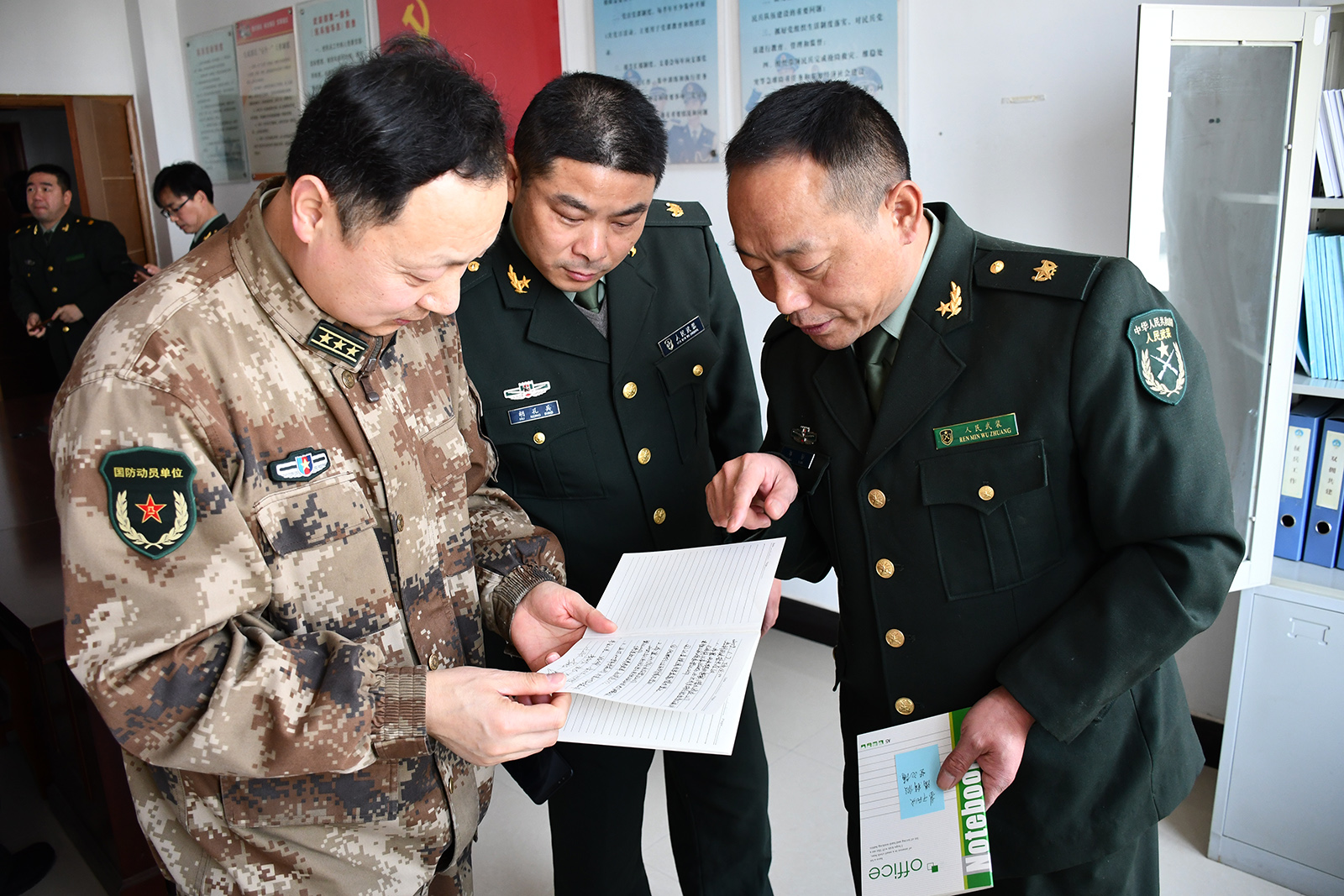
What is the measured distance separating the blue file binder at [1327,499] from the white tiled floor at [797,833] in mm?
753

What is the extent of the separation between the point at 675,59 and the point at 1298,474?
239 cm

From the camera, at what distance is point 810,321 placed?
123 centimetres

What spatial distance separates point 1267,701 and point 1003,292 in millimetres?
1570

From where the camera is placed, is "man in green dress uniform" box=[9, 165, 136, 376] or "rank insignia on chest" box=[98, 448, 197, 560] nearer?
"rank insignia on chest" box=[98, 448, 197, 560]

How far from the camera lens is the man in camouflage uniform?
→ 3.14 ft

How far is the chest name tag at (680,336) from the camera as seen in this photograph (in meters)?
1.76

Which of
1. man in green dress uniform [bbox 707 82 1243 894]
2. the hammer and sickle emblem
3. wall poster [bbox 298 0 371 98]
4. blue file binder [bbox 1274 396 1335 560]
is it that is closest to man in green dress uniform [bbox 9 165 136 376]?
wall poster [bbox 298 0 371 98]

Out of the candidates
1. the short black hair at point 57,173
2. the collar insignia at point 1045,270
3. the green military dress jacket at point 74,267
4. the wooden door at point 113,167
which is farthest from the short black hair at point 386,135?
the wooden door at point 113,167

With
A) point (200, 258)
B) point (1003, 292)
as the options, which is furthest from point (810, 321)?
point (200, 258)

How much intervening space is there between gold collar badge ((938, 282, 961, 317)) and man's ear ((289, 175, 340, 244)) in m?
0.76

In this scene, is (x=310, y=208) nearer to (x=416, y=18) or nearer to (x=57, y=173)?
(x=416, y=18)

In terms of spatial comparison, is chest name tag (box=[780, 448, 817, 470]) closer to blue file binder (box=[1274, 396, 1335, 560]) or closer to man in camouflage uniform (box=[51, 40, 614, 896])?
man in camouflage uniform (box=[51, 40, 614, 896])

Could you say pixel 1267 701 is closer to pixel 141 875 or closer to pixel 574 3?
pixel 141 875

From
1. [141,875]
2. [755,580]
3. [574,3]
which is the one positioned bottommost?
[141,875]
